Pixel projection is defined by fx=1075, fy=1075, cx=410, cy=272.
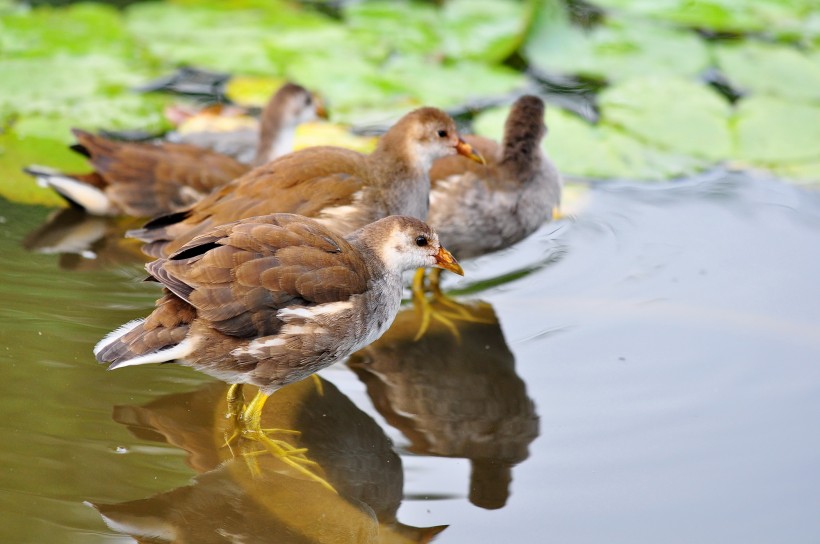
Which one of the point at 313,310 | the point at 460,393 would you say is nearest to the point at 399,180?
the point at 460,393

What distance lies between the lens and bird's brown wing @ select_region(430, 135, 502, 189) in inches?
211

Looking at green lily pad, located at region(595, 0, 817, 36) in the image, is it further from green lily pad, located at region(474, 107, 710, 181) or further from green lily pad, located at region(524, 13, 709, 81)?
green lily pad, located at region(474, 107, 710, 181)

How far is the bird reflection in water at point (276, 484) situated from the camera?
3.37 meters

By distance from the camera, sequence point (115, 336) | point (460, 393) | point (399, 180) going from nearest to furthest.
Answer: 1. point (115, 336)
2. point (460, 393)
3. point (399, 180)

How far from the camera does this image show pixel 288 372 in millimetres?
3754

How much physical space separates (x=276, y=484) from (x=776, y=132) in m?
4.30

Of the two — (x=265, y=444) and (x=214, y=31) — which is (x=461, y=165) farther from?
(x=214, y=31)

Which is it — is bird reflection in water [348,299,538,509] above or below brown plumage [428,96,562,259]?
below

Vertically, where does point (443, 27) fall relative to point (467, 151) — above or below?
below

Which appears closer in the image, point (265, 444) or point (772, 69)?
point (265, 444)

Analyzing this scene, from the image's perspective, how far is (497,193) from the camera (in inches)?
210

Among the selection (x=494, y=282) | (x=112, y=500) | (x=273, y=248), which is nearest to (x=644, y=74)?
(x=494, y=282)

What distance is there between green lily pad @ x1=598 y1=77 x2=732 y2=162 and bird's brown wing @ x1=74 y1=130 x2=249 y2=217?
2527mm

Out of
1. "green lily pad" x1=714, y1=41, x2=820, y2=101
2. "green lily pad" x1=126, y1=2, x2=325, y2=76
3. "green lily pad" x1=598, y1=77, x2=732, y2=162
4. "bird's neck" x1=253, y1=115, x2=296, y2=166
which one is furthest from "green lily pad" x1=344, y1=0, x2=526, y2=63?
"bird's neck" x1=253, y1=115, x2=296, y2=166
